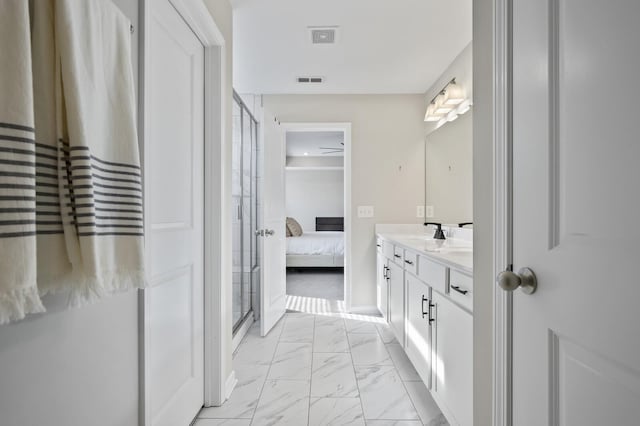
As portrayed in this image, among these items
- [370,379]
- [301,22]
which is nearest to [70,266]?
[370,379]

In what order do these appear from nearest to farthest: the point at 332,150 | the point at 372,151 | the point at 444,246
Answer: the point at 444,246 < the point at 372,151 < the point at 332,150

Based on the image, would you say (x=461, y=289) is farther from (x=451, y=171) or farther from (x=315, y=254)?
(x=315, y=254)

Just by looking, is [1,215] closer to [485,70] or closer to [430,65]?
[485,70]

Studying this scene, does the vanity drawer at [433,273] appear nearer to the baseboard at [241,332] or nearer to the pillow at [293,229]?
the baseboard at [241,332]

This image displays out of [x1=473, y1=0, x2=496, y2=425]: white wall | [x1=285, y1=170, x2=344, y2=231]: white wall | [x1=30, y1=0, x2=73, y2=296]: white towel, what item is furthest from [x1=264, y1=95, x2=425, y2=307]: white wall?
[x1=285, y1=170, x2=344, y2=231]: white wall

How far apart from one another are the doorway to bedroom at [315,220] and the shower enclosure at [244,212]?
23.8 inches

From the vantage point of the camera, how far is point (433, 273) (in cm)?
179

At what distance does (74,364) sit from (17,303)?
16.2 inches

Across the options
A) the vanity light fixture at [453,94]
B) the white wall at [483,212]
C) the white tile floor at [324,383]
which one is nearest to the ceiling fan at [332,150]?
the vanity light fixture at [453,94]

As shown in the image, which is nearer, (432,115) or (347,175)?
(432,115)

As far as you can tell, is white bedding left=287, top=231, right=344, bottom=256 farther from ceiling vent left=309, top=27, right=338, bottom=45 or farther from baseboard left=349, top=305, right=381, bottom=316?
ceiling vent left=309, top=27, right=338, bottom=45

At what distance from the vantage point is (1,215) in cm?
50

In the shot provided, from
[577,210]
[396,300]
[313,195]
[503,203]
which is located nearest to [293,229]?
[313,195]

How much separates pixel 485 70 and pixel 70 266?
4.12 feet
